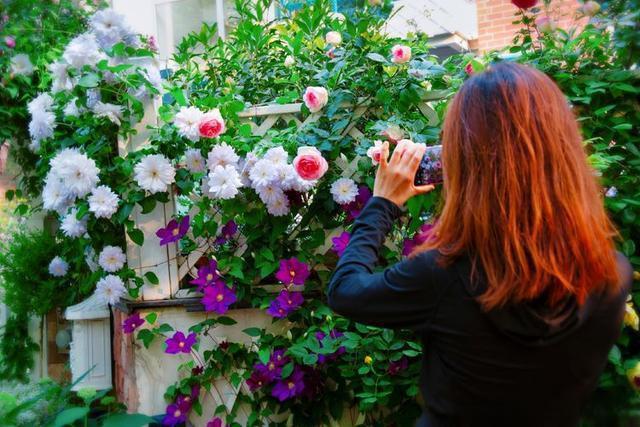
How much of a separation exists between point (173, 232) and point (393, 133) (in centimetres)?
90

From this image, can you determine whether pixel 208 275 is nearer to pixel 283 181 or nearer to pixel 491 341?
pixel 283 181

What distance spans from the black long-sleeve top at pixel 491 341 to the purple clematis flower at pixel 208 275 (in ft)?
4.05

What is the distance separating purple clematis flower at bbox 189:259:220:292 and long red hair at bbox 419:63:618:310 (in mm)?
1342

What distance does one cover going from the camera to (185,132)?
7.20ft

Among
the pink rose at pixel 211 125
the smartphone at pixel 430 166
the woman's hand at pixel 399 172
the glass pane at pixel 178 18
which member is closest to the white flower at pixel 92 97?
the pink rose at pixel 211 125

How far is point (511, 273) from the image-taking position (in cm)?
100

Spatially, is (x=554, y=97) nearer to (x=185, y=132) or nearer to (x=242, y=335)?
(x=185, y=132)

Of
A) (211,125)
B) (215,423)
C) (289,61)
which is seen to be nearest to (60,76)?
(211,125)

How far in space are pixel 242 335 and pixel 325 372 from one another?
0.36 metres

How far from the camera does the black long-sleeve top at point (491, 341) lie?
102 centimetres

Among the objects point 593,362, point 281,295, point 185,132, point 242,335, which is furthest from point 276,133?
point 593,362

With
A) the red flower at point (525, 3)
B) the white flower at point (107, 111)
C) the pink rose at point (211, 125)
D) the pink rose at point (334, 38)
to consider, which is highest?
the red flower at point (525, 3)

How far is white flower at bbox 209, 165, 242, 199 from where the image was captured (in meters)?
2.10

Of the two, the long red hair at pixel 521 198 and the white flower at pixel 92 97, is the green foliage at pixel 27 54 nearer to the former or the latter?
the white flower at pixel 92 97
